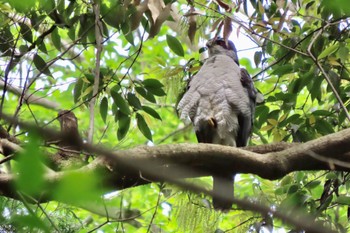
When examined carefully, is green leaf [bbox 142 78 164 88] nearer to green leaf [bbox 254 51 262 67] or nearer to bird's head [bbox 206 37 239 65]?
green leaf [bbox 254 51 262 67]

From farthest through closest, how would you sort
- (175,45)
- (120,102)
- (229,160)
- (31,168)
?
(175,45), (120,102), (229,160), (31,168)

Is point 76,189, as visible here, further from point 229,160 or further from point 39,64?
point 39,64

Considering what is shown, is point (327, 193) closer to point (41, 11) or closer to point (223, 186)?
point (223, 186)

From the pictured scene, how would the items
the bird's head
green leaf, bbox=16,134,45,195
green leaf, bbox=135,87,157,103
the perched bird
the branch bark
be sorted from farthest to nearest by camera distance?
the bird's head
the perched bird
green leaf, bbox=135,87,157,103
the branch bark
green leaf, bbox=16,134,45,195

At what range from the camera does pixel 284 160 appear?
2100 mm

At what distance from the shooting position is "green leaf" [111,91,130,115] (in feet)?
9.96

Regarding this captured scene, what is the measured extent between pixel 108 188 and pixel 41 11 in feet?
4.34

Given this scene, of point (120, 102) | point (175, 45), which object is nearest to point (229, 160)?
point (120, 102)

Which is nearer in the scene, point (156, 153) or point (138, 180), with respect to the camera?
point (156, 153)

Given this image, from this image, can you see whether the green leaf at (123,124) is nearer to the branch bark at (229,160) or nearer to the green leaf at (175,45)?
the green leaf at (175,45)

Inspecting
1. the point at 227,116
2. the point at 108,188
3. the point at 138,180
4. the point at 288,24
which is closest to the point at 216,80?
the point at 227,116

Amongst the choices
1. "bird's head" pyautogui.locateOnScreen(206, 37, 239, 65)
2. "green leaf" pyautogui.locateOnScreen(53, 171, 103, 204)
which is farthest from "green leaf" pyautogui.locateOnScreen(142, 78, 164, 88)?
"green leaf" pyautogui.locateOnScreen(53, 171, 103, 204)

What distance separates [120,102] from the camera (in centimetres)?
304

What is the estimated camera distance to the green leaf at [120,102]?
304 centimetres
